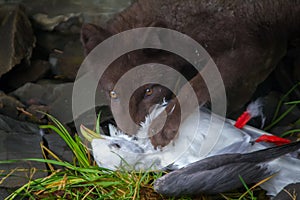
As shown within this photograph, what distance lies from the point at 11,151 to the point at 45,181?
446 millimetres

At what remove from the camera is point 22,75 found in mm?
5324

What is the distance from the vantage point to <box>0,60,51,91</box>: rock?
208 inches

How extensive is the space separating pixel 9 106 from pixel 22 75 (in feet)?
1.81

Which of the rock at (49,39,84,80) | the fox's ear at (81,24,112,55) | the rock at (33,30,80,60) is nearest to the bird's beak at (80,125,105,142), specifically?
→ the fox's ear at (81,24,112,55)

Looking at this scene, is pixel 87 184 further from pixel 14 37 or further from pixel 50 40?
pixel 50 40

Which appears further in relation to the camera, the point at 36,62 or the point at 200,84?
the point at 36,62

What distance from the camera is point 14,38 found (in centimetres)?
527

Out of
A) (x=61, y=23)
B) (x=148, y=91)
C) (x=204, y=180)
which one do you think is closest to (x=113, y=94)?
(x=148, y=91)

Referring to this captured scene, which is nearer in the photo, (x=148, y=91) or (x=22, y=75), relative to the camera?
(x=148, y=91)

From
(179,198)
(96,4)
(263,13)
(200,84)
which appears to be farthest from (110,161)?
(96,4)

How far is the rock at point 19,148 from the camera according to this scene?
3986 mm

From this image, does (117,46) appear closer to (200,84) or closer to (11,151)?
(200,84)

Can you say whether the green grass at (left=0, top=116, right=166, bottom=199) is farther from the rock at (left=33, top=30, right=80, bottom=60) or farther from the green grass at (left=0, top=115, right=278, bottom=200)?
the rock at (left=33, top=30, right=80, bottom=60)

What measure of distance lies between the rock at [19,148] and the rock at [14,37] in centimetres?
75
